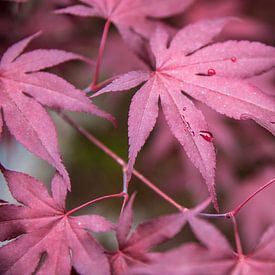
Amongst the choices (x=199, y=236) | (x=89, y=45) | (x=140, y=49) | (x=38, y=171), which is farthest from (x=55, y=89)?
(x=38, y=171)

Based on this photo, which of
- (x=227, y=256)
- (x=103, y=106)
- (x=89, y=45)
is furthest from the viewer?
(x=103, y=106)

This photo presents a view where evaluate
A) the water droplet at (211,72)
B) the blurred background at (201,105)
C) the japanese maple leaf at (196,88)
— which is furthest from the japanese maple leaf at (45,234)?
the blurred background at (201,105)

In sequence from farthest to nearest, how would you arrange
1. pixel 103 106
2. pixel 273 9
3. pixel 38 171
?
pixel 38 171 → pixel 103 106 → pixel 273 9

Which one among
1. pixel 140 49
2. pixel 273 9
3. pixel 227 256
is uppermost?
pixel 273 9

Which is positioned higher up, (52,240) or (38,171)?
(38,171)

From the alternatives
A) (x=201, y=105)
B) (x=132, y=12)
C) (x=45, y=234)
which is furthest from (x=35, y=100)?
(x=201, y=105)

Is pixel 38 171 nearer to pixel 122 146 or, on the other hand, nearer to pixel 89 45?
pixel 122 146

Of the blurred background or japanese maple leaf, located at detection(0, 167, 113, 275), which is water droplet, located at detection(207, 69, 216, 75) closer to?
japanese maple leaf, located at detection(0, 167, 113, 275)
